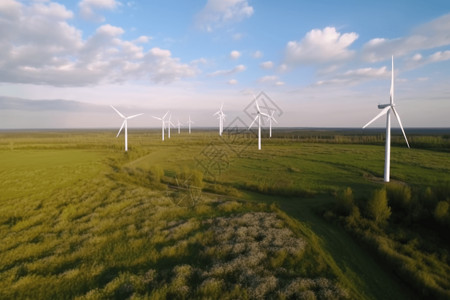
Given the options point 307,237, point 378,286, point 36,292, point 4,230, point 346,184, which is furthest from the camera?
point 346,184

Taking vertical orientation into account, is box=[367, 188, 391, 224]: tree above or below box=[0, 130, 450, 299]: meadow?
above

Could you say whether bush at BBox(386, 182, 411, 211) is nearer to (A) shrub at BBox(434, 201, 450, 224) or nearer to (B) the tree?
(B) the tree

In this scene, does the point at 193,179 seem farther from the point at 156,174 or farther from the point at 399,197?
the point at 399,197

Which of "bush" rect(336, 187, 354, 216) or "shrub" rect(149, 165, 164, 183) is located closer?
"bush" rect(336, 187, 354, 216)

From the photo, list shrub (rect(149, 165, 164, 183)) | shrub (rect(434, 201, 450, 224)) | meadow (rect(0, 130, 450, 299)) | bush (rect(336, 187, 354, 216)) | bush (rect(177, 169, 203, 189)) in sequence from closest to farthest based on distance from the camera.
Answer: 1. meadow (rect(0, 130, 450, 299))
2. shrub (rect(434, 201, 450, 224))
3. bush (rect(336, 187, 354, 216))
4. bush (rect(177, 169, 203, 189))
5. shrub (rect(149, 165, 164, 183))

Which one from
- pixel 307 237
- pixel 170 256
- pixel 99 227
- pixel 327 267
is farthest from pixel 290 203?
pixel 99 227

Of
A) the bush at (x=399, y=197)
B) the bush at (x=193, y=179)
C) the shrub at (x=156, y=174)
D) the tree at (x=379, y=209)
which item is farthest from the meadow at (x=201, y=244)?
the shrub at (x=156, y=174)

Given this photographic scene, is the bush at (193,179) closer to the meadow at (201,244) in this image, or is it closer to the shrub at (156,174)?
the meadow at (201,244)

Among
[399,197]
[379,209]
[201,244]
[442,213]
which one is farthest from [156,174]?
[442,213]

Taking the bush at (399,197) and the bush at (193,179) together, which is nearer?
the bush at (399,197)

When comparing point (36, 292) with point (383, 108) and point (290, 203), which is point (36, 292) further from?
point (383, 108)

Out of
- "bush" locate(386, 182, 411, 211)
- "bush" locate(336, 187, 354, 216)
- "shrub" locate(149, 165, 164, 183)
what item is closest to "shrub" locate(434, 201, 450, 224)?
"bush" locate(386, 182, 411, 211)
